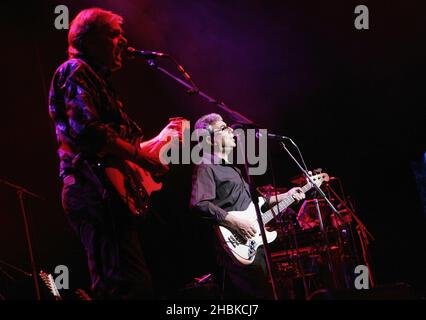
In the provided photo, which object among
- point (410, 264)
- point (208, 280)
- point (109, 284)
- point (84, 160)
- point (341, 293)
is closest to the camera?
point (109, 284)

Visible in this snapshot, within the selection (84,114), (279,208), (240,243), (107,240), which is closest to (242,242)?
(240,243)

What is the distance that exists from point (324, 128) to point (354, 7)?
189 centimetres

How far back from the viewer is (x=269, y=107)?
6523 millimetres

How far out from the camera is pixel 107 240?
219 cm

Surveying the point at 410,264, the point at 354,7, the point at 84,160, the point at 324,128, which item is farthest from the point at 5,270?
the point at 410,264

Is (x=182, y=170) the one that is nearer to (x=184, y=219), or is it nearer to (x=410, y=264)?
(x=184, y=219)

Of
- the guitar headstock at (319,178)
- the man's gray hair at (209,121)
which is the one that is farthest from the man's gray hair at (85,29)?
the guitar headstock at (319,178)

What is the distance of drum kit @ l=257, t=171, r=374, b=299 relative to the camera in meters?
4.83

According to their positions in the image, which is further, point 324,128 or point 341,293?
point 324,128

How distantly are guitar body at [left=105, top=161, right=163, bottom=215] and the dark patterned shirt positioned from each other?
12cm

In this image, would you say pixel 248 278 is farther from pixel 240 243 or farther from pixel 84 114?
pixel 84 114

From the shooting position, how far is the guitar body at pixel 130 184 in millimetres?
2264

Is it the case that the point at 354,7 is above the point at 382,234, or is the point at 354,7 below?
above

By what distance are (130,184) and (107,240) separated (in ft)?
1.06
